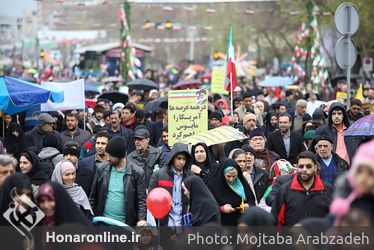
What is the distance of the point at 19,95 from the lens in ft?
57.4

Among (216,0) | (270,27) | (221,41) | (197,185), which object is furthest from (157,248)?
(221,41)

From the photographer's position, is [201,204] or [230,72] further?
[230,72]

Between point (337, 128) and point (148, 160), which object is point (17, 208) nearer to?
point (148, 160)

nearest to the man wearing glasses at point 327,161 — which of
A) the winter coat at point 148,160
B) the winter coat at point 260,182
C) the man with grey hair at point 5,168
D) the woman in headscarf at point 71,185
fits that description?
the winter coat at point 260,182

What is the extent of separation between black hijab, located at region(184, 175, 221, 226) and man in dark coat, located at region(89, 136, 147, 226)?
2.21 ft

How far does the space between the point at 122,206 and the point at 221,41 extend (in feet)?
234

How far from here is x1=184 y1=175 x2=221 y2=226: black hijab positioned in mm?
11414

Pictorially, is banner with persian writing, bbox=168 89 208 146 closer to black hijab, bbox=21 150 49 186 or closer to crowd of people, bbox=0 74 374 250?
crowd of people, bbox=0 74 374 250

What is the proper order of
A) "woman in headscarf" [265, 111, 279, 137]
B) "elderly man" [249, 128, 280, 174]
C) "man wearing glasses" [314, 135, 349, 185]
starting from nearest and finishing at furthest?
"man wearing glasses" [314, 135, 349, 185], "elderly man" [249, 128, 280, 174], "woman in headscarf" [265, 111, 279, 137]

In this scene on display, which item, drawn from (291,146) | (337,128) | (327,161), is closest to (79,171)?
(327,161)

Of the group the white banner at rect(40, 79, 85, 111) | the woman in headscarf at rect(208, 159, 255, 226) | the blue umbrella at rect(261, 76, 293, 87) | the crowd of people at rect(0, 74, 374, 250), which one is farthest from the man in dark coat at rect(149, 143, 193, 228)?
the blue umbrella at rect(261, 76, 293, 87)

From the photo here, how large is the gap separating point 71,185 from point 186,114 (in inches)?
181

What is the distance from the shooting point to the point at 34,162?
1240 cm

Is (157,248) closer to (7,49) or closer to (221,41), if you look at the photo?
(221,41)
